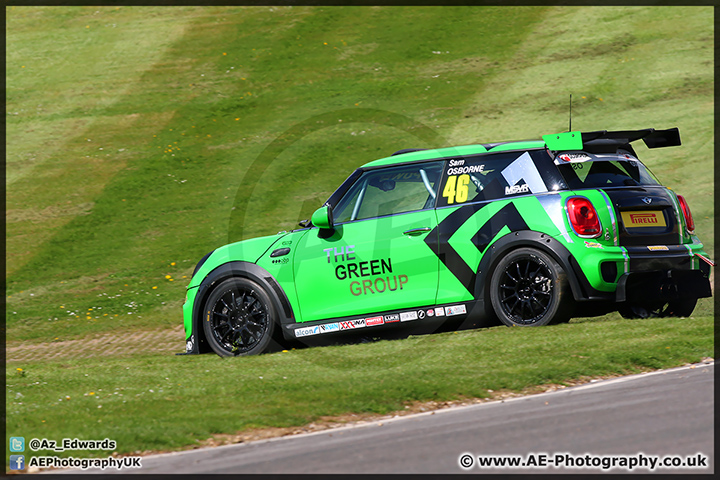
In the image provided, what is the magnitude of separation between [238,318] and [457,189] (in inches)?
106

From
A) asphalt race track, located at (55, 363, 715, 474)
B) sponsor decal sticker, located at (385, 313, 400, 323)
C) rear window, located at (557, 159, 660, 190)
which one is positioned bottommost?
asphalt race track, located at (55, 363, 715, 474)

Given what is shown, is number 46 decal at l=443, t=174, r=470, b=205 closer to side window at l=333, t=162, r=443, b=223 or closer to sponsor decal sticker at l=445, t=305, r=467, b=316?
side window at l=333, t=162, r=443, b=223

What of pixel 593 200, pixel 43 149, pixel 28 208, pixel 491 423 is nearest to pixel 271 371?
pixel 491 423

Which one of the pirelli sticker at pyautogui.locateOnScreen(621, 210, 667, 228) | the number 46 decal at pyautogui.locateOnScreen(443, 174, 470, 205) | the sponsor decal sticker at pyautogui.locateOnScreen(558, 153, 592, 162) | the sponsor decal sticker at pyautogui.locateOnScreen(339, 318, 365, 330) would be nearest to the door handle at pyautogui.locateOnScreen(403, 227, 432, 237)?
the number 46 decal at pyautogui.locateOnScreen(443, 174, 470, 205)

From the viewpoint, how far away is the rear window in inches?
321

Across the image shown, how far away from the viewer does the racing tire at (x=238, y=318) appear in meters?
8.87

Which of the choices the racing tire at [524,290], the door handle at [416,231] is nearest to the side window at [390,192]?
the door handle at [416,231]

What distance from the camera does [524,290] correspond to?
26.8ft

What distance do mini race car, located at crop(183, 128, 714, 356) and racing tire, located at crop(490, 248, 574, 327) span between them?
11 millimetres

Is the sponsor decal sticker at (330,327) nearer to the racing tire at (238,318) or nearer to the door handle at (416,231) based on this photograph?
the racing tire at (238,318)

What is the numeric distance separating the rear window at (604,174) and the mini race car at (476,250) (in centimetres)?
1

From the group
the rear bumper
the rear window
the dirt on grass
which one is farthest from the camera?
the dirt on grass

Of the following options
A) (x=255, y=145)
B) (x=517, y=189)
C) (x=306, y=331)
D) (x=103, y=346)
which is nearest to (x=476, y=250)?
(x=517, y=189)

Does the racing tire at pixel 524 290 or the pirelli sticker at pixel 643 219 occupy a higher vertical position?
the pirelli sticker at pixel 643 219
